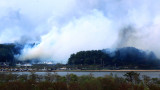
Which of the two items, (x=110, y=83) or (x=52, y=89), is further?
(x=110, y=83)

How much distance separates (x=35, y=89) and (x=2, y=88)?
3916mm

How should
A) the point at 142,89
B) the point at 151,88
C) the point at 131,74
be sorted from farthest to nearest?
1. the point at 131,74
2. the point at 151,88
3. the point at 142,89

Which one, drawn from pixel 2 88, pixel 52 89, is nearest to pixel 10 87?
pixel 2 88

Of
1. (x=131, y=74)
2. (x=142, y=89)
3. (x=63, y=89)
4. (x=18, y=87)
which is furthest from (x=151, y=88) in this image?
(x=131, y=74)

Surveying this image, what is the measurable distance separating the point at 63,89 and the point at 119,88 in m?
6.75

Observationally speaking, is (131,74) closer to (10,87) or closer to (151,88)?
(151,88)

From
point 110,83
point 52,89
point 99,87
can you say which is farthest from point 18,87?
point 110,83

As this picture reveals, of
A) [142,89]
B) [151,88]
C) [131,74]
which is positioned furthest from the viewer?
[131,74]

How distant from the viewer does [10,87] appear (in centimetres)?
2256

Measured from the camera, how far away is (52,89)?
851 inches

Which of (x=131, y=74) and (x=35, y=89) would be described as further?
(x=131, y=74)

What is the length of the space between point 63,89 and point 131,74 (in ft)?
93.2

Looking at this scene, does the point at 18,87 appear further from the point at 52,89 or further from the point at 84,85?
the point at 84,85

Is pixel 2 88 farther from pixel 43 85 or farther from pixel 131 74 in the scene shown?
pixel 131 74
